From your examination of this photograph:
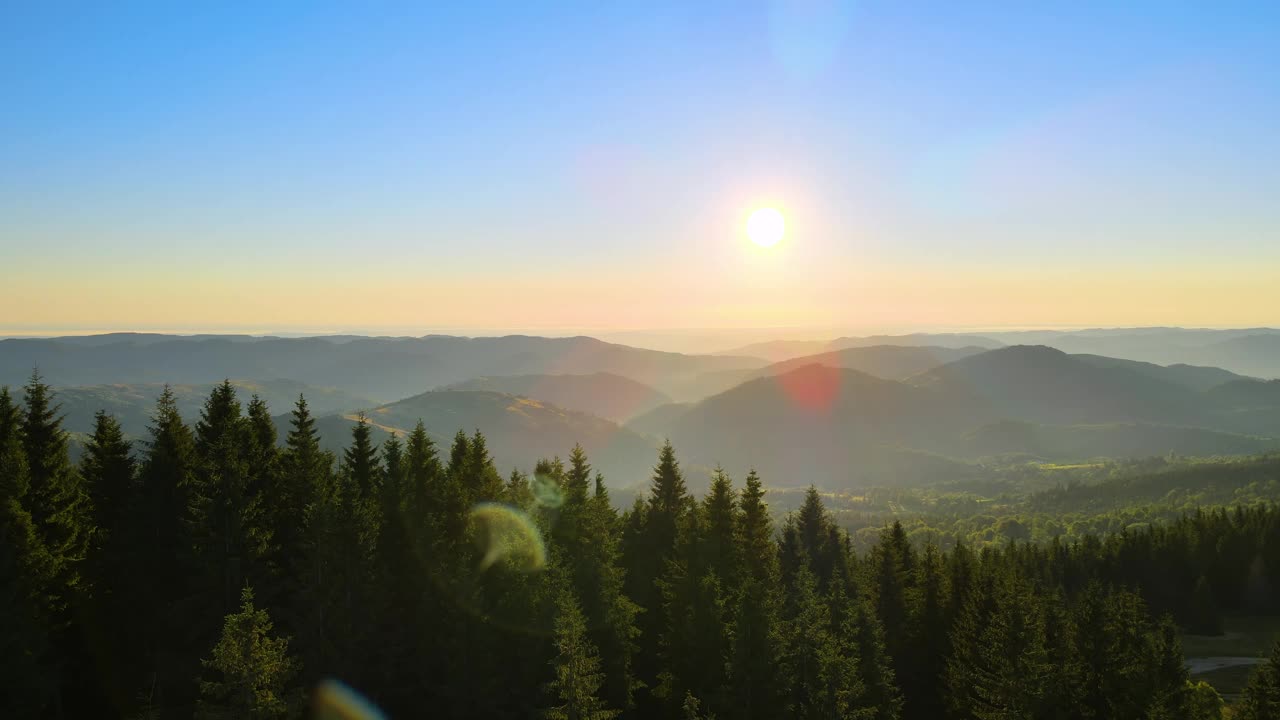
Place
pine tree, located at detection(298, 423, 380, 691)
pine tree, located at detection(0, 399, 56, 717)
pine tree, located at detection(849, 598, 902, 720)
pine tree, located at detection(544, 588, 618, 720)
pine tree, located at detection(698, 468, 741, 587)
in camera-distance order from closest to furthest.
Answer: pine tree, located at detection(0, 399, 56, 717)
pine tree, located at detection(544, 588, 618, 720)
pine tree, located at detection(298, 423, 380, 691)
pine tree, located at detection(849, 598, 902, 720)
pine tree, located at detection(698, 468, 741, 587)

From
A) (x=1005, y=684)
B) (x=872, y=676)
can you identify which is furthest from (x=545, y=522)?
(x=1005, y=684)

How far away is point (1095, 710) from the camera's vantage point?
42.0 m

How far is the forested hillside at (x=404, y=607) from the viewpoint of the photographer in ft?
107

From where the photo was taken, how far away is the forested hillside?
32.7m

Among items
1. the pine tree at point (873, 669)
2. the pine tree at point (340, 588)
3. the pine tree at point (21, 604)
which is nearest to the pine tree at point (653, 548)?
the pine tree at point (873, 669)

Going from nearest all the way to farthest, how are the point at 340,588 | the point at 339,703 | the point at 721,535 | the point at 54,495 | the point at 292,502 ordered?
the point at 339,703, the point at 54,495, the point at 340,588, the point at 292,502, the point at 721,535

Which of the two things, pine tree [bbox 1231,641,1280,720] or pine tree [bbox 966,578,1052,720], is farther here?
pine tree [bbox 1231,641,1280,720]

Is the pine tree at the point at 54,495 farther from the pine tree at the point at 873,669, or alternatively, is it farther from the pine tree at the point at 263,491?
the pine tree at the point at 873,669

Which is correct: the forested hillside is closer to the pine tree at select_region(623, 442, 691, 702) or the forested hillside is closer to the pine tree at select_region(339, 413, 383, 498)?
the pine tree at select_region(339, 413, 383, 498)

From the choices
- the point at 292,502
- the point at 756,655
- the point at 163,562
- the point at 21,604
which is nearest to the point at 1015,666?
the point at 756,655

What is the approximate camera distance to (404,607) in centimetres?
3919

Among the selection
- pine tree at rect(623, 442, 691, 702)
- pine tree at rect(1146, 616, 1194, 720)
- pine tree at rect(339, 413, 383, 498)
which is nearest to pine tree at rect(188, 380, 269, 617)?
pine tree at rect(339, 413, 383, 498)

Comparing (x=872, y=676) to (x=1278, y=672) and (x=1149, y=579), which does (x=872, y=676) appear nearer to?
(x=1278, y=672)

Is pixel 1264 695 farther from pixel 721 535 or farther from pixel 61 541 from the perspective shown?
pixel 61 541
